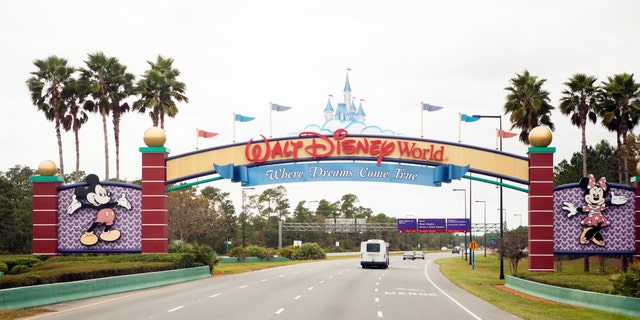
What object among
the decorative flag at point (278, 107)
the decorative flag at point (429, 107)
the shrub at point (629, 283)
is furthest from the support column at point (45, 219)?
the shrub at point (629, 283)

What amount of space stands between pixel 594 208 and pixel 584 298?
17.1m

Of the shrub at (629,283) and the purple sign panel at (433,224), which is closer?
the shrub at (629,283)

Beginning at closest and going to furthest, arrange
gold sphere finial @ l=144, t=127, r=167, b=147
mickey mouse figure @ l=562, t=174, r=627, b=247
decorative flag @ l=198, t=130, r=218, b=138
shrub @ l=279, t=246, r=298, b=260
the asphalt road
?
the asphalt road → mickey mouse figure @ l=562, t=174, r=627, b=247 → gold sphere finial @ l=144, t=127, r=167, b=147 → decorative flag @ l=198, t=130, r=218, b=138 → shrub @ l=279, t=246, r=298, b=260

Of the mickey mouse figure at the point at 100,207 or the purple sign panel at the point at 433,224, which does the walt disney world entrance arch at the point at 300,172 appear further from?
the purple sign panel at the point at 433,224

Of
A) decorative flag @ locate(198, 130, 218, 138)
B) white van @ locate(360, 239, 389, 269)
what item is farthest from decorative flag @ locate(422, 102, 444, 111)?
white van @ locate(360, 239, 389, 269)

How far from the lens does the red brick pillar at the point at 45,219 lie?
47688mm

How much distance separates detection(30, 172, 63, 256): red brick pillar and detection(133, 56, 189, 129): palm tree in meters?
16.8

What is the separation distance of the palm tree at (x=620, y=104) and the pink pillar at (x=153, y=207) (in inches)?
1393

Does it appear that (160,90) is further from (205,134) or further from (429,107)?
(429,107)

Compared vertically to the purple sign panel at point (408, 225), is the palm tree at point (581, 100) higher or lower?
higher


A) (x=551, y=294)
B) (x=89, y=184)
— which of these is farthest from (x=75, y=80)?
(x=551, y=294)

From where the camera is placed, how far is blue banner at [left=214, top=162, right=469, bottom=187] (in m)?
49.1

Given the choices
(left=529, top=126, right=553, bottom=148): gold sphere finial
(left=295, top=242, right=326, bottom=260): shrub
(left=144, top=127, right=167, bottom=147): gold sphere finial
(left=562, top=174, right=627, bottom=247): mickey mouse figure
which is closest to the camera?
(left=562, top=174, right=627, bottom=247): mickey mouse figure

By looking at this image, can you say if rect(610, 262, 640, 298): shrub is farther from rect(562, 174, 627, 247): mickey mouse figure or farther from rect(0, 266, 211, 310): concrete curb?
rect(0, 266, 211, 310): concrete curb
